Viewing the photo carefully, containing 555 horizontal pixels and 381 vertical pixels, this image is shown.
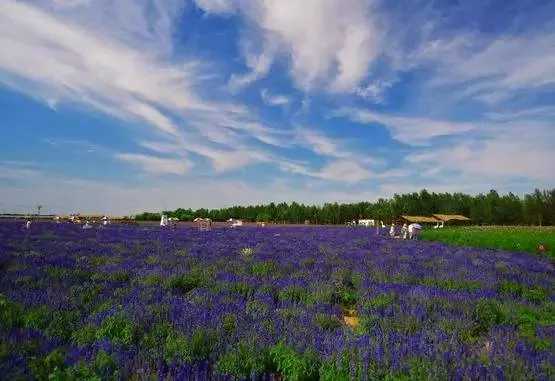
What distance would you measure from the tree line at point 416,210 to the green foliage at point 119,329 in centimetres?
8732

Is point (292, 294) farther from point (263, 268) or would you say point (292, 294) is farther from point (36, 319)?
point (36, 319)

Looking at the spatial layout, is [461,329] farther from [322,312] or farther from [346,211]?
[346,211]

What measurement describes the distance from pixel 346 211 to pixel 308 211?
9.59 meters

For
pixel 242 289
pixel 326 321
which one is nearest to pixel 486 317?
pixel 326 321

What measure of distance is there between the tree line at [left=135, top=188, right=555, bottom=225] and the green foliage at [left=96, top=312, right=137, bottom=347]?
87.3 metres

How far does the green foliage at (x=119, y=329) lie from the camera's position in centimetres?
443

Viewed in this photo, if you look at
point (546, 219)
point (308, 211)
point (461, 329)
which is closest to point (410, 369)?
point (461, 329)

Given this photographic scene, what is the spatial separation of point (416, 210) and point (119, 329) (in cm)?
10897

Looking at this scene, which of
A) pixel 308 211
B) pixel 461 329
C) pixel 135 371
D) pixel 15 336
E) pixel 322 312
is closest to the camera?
pixel 135 371

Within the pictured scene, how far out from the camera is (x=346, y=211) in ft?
348

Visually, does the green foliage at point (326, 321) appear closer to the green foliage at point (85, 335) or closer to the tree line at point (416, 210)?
the green foliage at point (85, 335)

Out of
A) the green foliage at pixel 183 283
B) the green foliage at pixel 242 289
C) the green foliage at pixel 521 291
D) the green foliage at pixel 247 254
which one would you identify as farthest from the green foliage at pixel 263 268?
the green foliage at pixel 521 291

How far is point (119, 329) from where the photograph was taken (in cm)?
481

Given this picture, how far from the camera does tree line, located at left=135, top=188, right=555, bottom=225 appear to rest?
85688mm
